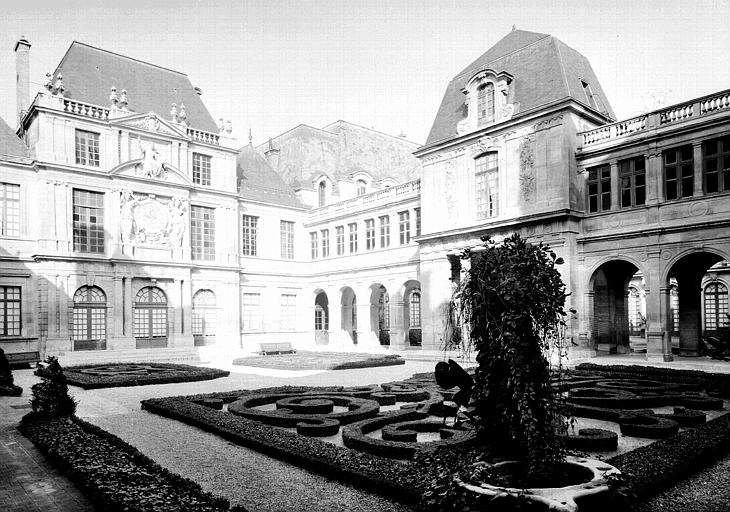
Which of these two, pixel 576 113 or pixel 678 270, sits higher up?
pixel 576 113

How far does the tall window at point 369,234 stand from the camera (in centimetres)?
3638

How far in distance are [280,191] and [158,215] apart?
1092 centimetres

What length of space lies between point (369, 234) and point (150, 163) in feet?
46.5

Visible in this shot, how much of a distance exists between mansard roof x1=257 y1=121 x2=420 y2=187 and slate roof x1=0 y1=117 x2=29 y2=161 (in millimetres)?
19120

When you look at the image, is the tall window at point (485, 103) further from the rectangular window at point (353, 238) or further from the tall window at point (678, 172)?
the rectangular window at point (353, 238)

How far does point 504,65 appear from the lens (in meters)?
29.4

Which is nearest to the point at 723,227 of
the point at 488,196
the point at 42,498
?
the point at 488,196

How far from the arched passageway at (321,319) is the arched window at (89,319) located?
15.5 metres

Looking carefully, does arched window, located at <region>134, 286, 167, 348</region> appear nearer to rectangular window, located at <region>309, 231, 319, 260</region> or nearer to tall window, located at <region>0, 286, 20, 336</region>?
tall window, located at <region>0, 286, 20, 336</region>

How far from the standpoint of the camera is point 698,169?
2156cm

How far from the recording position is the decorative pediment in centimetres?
3180

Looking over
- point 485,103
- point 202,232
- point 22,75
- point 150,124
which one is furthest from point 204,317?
point 485,103

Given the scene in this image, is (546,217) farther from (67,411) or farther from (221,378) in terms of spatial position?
(67,411)

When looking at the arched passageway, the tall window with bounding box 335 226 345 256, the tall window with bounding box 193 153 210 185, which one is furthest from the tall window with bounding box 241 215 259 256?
the arched passageway
